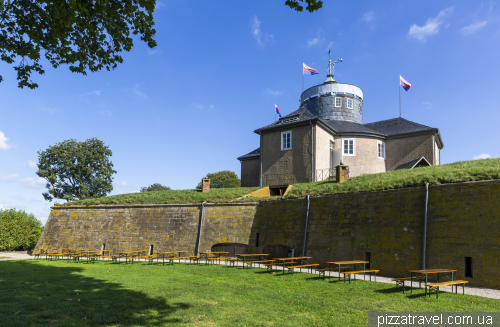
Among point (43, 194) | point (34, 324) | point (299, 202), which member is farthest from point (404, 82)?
point (43, 194)

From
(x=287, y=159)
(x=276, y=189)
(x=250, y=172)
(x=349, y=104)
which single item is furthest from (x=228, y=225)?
(x=349, y=104)

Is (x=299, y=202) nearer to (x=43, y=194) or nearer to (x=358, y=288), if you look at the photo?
(x=358, y=288)

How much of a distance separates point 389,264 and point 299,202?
5.72 m

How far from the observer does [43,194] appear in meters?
40.5

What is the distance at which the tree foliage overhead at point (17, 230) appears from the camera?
981 inches

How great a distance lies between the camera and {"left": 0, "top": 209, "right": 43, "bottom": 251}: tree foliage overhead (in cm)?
2492

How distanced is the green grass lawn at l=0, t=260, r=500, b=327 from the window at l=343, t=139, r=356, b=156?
16.6m

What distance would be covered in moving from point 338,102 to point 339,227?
18272mm

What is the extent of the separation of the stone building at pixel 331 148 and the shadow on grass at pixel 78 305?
17051 mm

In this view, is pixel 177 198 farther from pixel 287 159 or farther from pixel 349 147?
pixel 349 147

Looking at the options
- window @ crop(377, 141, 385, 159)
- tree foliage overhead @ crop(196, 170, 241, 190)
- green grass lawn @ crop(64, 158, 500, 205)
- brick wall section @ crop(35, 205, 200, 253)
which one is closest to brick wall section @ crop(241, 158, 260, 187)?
green grass lawn @ crop(64, 158, 500, 205)

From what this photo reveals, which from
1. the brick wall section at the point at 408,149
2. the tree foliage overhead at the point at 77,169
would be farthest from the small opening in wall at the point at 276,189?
the tree foliage overhead at the point at 77,169

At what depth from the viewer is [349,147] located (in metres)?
26.8

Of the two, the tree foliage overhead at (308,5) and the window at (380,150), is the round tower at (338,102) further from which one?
the tree foliage overhead at (308,5)
